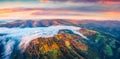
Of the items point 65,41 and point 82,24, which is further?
point 82,24

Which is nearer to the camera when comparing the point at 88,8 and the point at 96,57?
the point at 96,57

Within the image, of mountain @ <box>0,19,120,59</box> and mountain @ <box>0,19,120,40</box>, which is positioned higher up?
mountain @ <box>0,19,120,40</box>

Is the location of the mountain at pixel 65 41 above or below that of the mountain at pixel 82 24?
below

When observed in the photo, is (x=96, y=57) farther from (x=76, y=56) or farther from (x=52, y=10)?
(x=52, y=10)

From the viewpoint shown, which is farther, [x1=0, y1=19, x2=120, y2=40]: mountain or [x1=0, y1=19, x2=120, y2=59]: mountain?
[x1=0, y1=19, x2=120, y2=40]: mountain

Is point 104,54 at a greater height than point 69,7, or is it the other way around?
point 69,7

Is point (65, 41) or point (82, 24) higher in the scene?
point (82, 24)

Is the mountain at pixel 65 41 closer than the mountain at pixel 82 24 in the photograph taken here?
Yes

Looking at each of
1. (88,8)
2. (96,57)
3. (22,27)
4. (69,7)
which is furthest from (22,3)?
(96,57)
